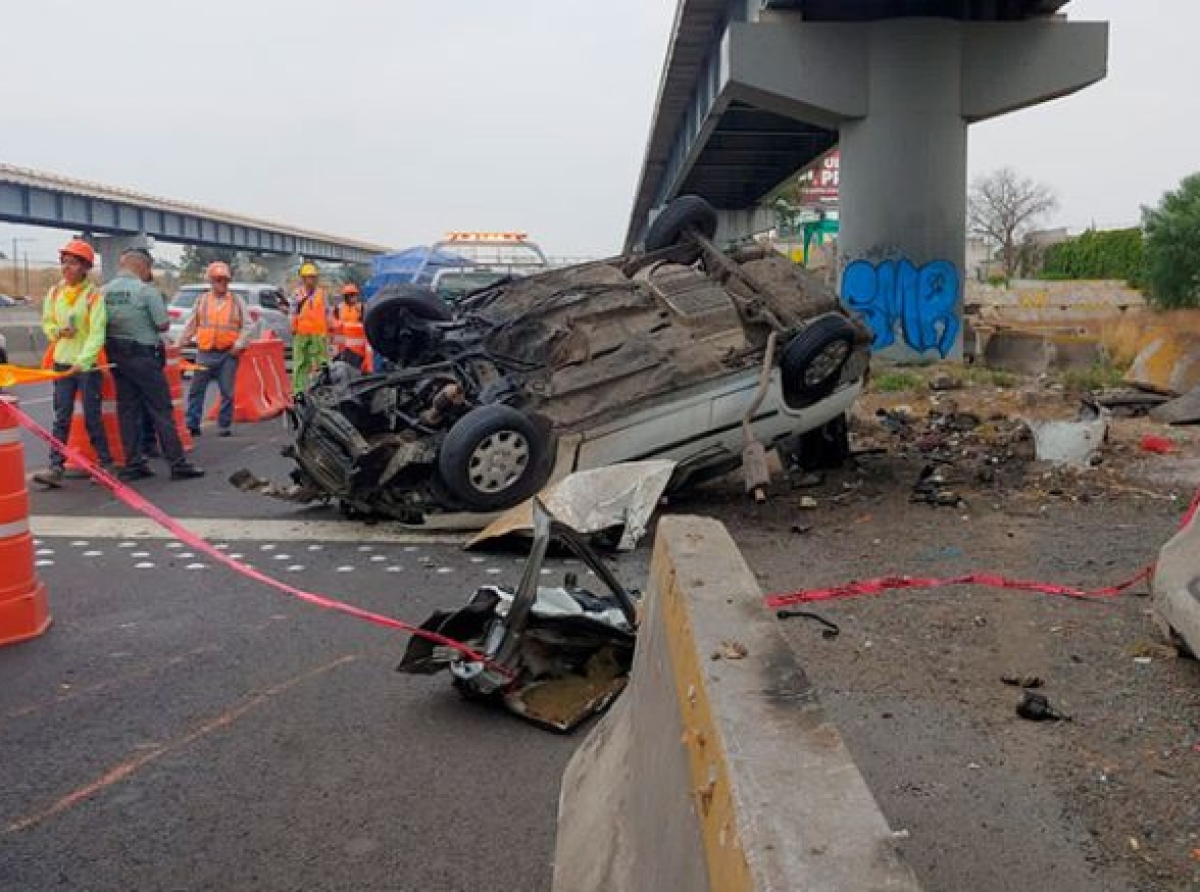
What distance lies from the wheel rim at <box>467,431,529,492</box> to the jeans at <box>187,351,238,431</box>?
20.6 feet

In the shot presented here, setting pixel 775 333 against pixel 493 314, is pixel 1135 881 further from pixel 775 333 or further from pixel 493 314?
pixel 493 314

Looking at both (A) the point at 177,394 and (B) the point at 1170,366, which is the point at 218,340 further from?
(B) the point at 1170,366

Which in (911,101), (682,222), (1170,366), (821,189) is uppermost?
(821,189)

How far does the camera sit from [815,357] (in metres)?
7.58

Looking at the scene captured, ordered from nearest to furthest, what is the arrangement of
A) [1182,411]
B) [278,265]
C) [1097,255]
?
1. [1182,411]
2. [1097,255]
3. [278,265]

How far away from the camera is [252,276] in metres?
80.6

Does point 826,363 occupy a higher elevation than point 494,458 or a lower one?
higher

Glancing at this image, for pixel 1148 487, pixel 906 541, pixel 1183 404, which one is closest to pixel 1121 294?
pixel 1183 404

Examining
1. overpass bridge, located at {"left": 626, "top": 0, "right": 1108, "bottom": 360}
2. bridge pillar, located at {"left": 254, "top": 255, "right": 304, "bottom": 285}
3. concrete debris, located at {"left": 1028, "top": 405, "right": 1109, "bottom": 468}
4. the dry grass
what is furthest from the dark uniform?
bridge pillar, located at {"left": 254, "top": 255, "right": 304, "bottom": 285}

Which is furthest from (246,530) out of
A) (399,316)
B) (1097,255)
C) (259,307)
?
(1097,255)

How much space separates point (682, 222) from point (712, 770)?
7.31 meters

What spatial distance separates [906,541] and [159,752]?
4585 millimetres

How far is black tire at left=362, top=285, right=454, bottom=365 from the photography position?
847cm

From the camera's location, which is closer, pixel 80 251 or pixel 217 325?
pixel 80 251
